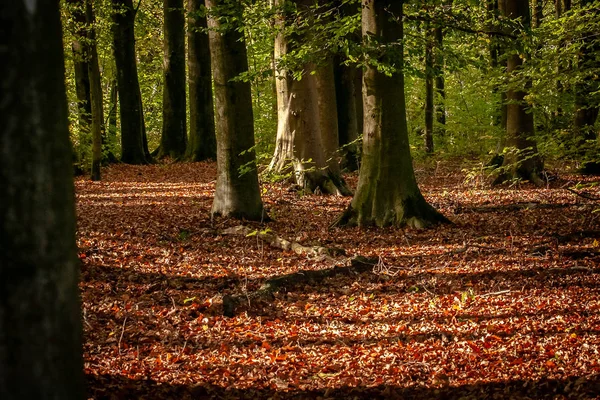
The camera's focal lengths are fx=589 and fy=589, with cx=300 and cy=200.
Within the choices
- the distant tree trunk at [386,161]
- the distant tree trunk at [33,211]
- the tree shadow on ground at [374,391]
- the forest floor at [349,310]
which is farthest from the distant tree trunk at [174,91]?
the distant tree trunk at [33,211]

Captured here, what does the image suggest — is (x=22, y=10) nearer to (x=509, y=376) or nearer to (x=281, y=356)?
(x=281, y=356)

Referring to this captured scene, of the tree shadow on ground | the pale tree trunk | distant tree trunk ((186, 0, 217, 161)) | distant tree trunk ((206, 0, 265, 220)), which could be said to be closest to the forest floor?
the tree shadow on ground

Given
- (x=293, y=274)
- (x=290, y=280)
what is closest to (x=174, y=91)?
(x=293, y=274)

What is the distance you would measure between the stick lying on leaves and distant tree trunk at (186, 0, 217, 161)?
11862 mm

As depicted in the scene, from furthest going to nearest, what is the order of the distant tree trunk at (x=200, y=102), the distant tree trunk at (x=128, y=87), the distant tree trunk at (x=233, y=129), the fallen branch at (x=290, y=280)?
the distant tree trunk at (x=128, y=87), the distant tree trunk at (x=200, y=102), the distant tree trunk at (x=233, y=129), the fallen branch at (x=290, y=280)

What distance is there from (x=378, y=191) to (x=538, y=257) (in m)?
3.12

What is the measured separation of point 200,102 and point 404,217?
12728 mm

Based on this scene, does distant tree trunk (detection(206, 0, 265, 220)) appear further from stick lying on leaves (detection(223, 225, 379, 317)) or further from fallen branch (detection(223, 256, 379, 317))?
fallen branch (detection(223, 256, 379, 317))

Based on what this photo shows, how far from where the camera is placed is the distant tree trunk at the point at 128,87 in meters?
21.3

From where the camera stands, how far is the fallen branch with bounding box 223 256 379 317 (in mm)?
6559

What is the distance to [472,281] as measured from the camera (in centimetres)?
739

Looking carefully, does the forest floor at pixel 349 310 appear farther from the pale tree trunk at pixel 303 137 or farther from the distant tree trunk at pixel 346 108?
the distant tree trunk at pixel 346 108

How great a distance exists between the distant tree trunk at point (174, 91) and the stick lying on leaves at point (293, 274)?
1325cm

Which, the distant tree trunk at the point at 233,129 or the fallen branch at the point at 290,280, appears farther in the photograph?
the distant tree trunk at the point at 233,129
